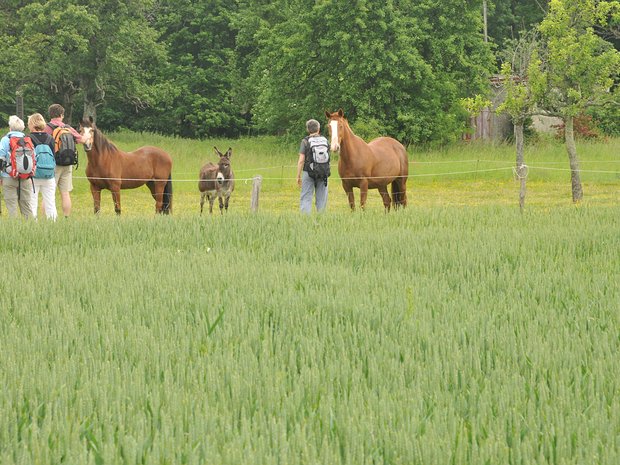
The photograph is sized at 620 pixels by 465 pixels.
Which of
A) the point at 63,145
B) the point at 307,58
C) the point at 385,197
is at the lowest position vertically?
the point at 385,197

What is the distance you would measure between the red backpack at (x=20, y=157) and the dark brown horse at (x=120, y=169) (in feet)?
6.80

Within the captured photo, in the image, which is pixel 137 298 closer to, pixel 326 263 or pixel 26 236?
pixel 326 263

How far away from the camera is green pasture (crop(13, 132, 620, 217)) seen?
19.8m

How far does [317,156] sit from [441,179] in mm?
13064

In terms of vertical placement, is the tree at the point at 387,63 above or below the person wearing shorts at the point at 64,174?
above

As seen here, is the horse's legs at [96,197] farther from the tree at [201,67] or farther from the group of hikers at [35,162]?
the tree at [201,67]

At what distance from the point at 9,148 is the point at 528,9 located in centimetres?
4743

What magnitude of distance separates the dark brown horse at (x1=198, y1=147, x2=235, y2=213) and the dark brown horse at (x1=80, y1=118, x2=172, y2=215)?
1.04 meters

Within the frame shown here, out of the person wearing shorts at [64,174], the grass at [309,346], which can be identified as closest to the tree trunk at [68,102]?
the person wearing shorts at [64,174]

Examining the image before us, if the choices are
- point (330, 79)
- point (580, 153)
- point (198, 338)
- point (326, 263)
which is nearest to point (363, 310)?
point (198, 338)

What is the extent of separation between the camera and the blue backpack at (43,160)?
37.8ft

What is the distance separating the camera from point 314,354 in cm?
453

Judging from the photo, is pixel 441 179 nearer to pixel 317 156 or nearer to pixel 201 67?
pixel 317 156

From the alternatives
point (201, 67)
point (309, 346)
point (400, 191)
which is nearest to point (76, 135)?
point (400, 191)
